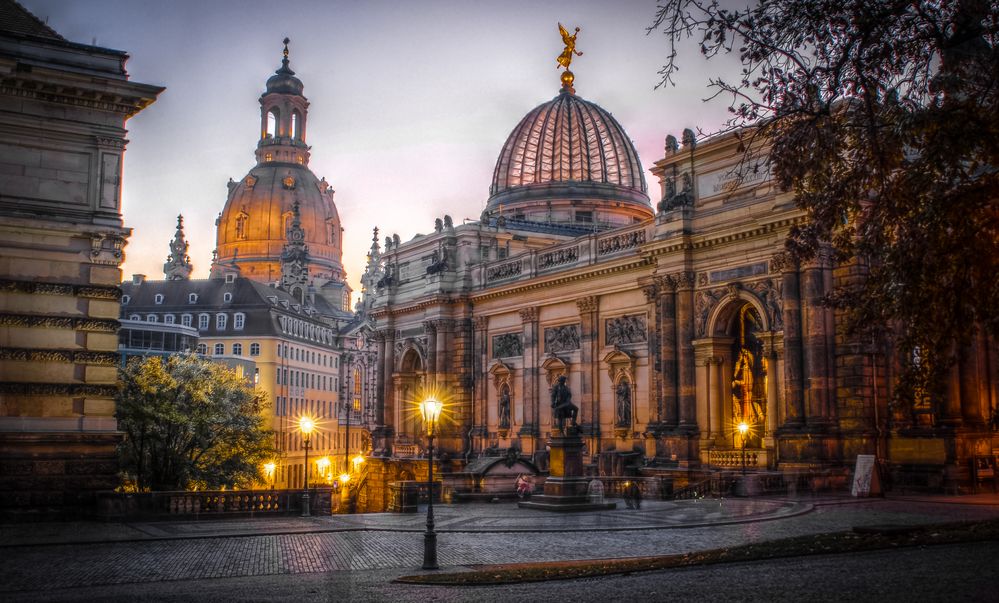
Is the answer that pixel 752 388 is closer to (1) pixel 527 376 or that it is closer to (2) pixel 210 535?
(1) pixel 527 376

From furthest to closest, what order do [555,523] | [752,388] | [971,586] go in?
[752,388] < [555,523] < [971,586]

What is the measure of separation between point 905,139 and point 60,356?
824 inches

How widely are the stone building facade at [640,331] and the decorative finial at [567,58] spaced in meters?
0.72

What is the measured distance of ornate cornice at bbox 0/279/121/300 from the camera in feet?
84.7

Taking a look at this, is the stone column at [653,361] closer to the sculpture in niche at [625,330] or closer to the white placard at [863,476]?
the sculpture in niche at [625,330]

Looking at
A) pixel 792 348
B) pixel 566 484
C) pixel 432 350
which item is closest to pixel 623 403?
pixel 792 348

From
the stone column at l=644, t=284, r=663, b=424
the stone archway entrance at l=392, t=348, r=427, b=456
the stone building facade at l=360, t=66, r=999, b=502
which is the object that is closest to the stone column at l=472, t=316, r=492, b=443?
the stone building facade at l=360, t=66, r=999, b=502

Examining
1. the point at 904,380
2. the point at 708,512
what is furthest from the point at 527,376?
the point at 904,380

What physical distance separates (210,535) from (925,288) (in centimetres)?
1709

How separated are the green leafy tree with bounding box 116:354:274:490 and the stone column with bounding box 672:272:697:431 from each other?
2189 cm

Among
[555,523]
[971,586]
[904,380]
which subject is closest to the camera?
[971,586]

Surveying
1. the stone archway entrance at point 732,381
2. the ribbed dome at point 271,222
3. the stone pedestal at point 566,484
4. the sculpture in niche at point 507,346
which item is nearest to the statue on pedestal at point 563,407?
the stone pedestal at point 566,484

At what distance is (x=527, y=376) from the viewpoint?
183ft

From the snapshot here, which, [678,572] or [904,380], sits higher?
[904,380]
